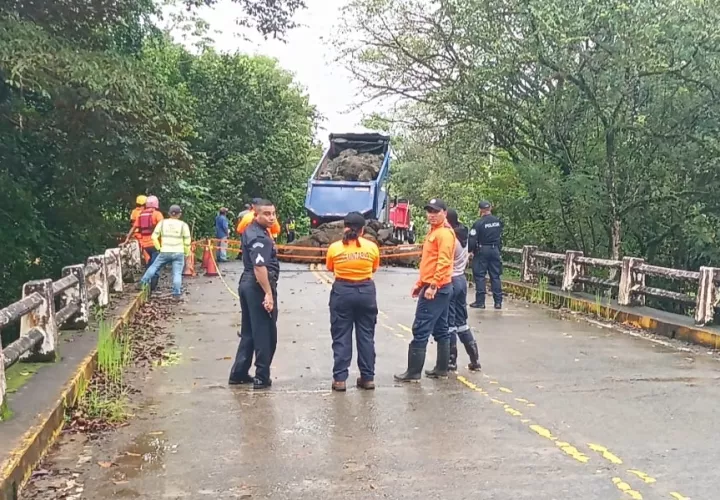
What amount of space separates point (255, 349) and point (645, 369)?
4.28 metres

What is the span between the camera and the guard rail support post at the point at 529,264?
18438 mm

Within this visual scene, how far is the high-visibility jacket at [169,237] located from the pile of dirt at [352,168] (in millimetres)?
12497

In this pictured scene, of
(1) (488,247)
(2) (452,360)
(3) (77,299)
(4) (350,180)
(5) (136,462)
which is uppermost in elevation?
(4) (350,180)

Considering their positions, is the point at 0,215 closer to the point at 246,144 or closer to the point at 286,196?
the point at 246,144

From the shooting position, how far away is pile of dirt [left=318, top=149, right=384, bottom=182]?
2747cm

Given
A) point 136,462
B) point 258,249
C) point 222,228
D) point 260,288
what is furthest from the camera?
point 222,228

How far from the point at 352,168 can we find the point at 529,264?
34.3 feet

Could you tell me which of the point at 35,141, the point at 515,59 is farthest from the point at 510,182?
the point at 35,141

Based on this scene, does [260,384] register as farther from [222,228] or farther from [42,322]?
[222,228]

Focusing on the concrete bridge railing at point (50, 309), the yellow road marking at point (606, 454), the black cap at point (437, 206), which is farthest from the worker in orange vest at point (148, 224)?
the yellow road marking at point (606, 454)

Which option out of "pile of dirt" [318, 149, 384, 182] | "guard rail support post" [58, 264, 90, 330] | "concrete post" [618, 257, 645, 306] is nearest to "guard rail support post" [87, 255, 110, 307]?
"guard rail support post" [58, 264, 90, 330]

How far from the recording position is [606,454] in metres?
5.95

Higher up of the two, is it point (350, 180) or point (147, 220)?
point (350, 180)

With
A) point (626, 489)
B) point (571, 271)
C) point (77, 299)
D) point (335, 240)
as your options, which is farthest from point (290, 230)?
point (626, 489)
